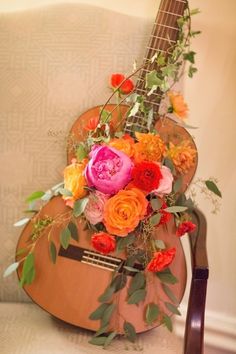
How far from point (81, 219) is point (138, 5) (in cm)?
71

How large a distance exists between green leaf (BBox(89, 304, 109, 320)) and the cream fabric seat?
0.26 metres

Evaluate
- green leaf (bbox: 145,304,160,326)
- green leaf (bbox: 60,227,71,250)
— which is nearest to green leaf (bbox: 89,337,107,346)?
green leaf (bbox: 145,304,160,326)

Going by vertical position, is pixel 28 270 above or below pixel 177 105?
below

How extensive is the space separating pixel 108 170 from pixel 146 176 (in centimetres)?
8

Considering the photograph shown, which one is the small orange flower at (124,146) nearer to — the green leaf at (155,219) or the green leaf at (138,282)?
the green leaf at (155,219)

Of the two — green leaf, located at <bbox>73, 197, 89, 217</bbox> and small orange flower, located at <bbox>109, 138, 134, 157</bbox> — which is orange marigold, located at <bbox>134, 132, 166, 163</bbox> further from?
green leaf, located at <bbox>73, 197, 89, 217</bbox>

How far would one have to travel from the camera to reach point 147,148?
33.0 inches

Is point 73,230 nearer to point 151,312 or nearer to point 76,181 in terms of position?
point 76,181

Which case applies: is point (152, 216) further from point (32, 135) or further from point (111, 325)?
point (32, 135)

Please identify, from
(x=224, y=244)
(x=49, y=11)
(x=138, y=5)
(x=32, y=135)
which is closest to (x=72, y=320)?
(x=32, y=135)

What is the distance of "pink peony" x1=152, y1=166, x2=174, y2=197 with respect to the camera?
0.83 m

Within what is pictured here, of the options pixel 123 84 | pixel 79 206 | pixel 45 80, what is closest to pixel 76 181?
pixel 79 206

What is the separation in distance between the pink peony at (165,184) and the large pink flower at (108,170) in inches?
2.6

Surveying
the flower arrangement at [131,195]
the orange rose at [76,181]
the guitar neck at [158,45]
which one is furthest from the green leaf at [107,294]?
the guitar neck at [158,45]
